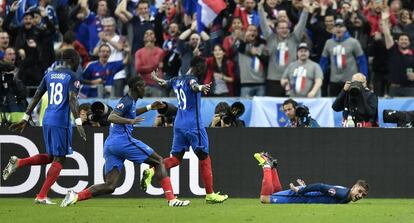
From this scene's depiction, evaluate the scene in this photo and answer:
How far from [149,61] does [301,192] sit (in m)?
6.82

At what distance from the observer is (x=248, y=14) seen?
915 inches

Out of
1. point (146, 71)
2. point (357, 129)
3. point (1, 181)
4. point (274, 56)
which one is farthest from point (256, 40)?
point (1, 181)

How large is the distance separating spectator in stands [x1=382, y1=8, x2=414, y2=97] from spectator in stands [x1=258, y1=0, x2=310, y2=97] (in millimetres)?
1693

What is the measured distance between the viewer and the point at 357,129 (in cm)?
1897

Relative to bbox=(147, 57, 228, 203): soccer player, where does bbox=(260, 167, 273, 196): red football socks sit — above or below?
below

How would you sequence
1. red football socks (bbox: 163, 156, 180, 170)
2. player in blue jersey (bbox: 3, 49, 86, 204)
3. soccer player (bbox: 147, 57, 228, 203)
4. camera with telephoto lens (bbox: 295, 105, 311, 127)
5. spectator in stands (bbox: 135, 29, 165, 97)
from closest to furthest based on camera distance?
player in blue jersey (bbox: 3, 49, 86, 204) → soccer player (bbox: 147, 57, 228, 203) → red football socks (bbox: 163, 156, 180, 170) → camera with telephoto lens (bbox: 295, 105, 311, 127) → spectator in stands (bbox: 135, 29, 165, 97)

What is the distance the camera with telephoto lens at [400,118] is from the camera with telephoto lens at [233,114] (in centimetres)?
252

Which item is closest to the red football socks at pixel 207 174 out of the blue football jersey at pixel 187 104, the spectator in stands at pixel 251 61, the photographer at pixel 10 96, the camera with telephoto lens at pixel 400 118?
the blue football jersey at pixel 187 104

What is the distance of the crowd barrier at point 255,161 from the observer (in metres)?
19.0

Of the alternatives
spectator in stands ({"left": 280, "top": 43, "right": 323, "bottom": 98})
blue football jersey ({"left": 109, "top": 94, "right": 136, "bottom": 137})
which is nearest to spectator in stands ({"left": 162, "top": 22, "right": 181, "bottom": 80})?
spectator in stands ({"left": 280, "top": 43, "right": 323, "bottom": 98})

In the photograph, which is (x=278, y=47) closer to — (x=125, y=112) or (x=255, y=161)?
(x=255, y=161)

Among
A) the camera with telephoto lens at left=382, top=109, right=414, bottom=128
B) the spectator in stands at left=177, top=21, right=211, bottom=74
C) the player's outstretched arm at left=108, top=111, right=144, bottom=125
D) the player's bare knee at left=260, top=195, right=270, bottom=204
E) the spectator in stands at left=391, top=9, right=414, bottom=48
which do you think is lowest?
the player's bare knee at left=260, top=195, right=270, bottom=204

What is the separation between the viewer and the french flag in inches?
913

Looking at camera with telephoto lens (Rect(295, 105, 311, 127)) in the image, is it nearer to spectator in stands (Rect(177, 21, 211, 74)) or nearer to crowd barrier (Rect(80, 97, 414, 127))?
crowd barrier (Rect(80, 97, 414, 127))
